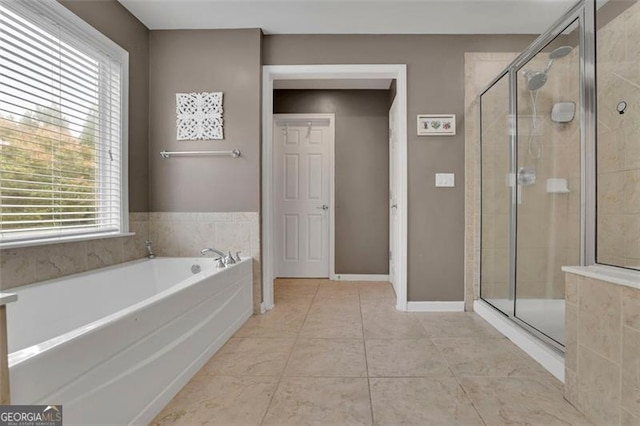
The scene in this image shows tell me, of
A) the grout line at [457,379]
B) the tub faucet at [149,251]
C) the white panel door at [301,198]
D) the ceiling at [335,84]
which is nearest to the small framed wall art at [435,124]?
the ceiling at [335,84]

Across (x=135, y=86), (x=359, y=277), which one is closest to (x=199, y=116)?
(x=135, y=86)

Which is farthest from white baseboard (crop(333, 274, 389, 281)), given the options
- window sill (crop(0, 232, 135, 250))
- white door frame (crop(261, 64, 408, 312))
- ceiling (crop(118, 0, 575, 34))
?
ceiling (crop(118, 0, 575, 34))

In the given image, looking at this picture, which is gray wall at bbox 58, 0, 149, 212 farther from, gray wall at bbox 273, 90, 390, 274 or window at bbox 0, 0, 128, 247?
gray wall at bbox 273, 90, 390, 274

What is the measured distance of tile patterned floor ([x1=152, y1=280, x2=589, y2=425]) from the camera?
1320mm

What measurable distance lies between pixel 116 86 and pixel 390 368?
2.65m

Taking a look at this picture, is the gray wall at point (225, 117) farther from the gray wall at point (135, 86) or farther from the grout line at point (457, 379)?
the grout line at point (457, 379)

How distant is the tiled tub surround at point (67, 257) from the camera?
156cm

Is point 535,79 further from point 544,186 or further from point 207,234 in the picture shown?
point 207,234

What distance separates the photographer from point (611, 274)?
1.24 metres

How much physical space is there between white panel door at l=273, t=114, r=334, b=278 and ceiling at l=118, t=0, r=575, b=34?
1.42m

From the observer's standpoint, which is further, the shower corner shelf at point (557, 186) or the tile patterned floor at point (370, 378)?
the shower corner shelf at point (557, 186)

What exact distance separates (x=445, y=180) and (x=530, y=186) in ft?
1.98

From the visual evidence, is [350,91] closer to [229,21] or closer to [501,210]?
[229,21]

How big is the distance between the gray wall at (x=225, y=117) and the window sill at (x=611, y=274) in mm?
2093
